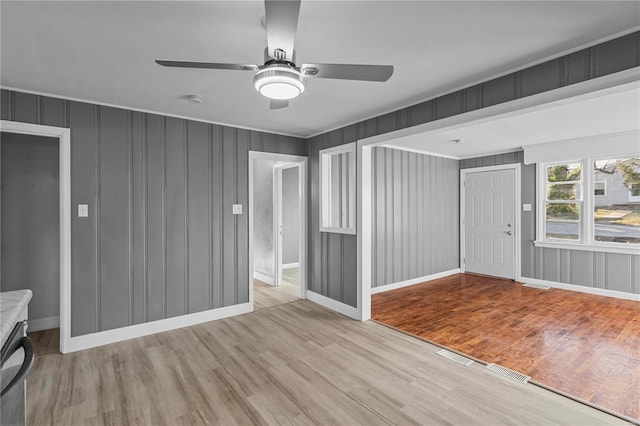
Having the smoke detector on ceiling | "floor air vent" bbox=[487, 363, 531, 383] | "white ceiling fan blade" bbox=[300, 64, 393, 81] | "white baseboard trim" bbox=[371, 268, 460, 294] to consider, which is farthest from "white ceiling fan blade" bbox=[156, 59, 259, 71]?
"white baseboard trim" bbox=[371, 268, 460, 294]

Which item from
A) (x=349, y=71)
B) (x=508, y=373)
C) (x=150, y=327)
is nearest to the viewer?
(x=349, y=71)

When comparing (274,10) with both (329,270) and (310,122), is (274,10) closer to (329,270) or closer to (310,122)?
(310,122)

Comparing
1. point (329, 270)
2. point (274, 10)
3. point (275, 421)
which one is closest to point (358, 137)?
point (329, 270)

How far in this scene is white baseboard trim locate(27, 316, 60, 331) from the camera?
12.0 feet

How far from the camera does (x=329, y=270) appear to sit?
14.8ft

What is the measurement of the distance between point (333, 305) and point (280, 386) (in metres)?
1.95

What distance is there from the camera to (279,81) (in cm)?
169

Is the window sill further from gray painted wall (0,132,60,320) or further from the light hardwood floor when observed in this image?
gray painted wall (0,132,60,320)

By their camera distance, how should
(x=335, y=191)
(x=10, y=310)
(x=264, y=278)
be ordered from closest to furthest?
(x=10, y=310), (x=335, y=191), (x=264, y=278)

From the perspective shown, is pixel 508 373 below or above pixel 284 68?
below

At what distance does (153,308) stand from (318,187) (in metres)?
2.58

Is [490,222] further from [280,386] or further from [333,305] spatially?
[280,386]

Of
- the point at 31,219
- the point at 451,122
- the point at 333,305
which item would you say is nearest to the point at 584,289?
the point at 333,305

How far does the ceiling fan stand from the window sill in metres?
5.30
